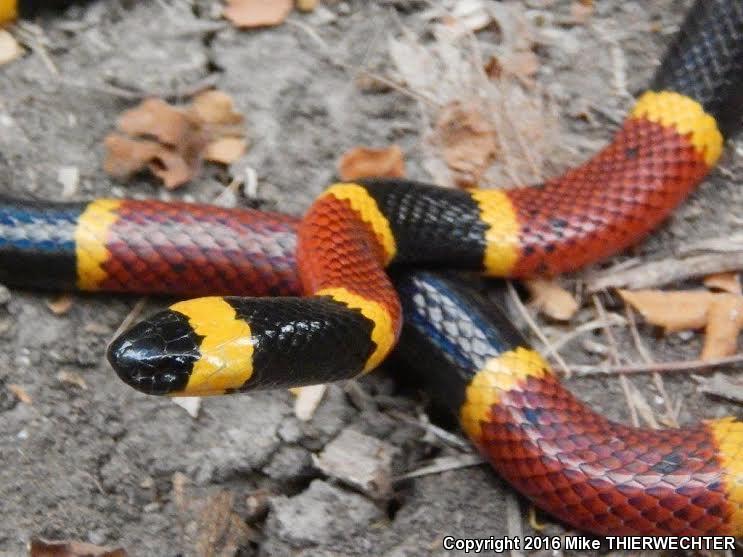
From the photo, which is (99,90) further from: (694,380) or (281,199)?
(694,380)

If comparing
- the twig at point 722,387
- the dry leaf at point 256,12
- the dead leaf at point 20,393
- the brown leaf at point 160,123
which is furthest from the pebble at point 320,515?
the dry leaf at point 256,12

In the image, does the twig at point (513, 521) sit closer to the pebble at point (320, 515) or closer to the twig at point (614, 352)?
the pebble at point (320, 515)

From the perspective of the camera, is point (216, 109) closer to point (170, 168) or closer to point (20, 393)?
point (170, 168)

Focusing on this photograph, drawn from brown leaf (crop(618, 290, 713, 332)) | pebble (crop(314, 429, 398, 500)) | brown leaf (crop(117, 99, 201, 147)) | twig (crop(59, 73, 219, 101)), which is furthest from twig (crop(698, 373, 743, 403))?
twig (crop(59, 73, 219, 101))

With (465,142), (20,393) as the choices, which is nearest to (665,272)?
(465,142)

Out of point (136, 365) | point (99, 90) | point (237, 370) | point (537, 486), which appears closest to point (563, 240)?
point (537, 486)
